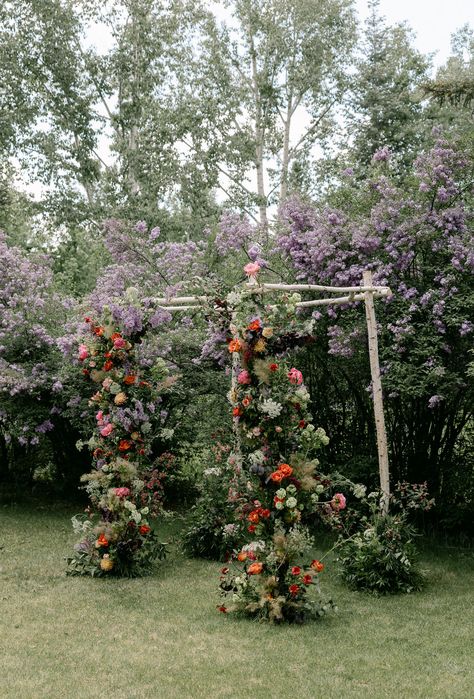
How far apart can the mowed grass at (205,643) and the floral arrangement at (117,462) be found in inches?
10.0

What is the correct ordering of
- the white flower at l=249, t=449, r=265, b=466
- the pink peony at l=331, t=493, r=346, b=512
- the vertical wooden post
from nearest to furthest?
the white flower at l=249, t=449, r=265, b=466 < the pink peony at l=331, t=493, r=346, b=512 < the vertical wooden post

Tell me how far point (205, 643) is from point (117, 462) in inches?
85.2

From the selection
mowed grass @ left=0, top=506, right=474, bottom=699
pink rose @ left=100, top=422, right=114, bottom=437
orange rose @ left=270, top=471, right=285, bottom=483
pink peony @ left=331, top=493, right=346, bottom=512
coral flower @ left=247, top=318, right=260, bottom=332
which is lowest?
mowed grass @ left=0, top=506, right=474, bottom=699

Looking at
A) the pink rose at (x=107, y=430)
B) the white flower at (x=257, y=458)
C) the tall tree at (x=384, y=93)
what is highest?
the tall tree at (x=384, y=93)

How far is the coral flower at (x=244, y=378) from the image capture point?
560 centimetres

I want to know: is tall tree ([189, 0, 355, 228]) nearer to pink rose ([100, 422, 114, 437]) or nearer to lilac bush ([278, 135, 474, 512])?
lilac bush ([278, 135, 474, 512])

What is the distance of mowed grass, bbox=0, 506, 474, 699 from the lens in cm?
427

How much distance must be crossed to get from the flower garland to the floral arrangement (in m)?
1.45

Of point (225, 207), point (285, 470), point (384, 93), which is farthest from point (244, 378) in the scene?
point (384, 93)

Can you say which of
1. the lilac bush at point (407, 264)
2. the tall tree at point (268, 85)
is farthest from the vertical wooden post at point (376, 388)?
the tall tree at point (268, 85)

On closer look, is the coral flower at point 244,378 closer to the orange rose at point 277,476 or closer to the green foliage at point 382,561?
the orange rose at point 277,476

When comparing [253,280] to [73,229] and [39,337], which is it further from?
[73,229]

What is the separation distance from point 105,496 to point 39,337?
10.6 feet

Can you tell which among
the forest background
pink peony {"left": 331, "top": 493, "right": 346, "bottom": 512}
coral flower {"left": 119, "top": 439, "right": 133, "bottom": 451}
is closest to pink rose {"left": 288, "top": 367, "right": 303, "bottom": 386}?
pink peony {"left": 331, "top": 493, "right": 346, "bottom": 512}
